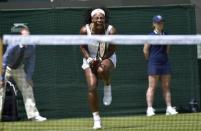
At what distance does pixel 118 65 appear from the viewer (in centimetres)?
1472

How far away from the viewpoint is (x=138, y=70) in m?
14.8

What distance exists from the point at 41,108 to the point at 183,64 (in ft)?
9.40

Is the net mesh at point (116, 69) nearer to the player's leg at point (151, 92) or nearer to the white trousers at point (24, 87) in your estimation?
the player's leg at point (151, 92)

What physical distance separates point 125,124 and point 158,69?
86.2 inches

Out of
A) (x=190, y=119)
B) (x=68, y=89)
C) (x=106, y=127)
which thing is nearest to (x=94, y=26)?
(x=106, y=127)

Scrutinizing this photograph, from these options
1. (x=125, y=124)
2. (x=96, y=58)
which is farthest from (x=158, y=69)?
(x=96, y=58)

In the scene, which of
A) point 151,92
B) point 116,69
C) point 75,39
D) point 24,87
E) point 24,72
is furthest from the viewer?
point 116,69

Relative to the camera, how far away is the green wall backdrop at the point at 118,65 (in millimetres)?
14234

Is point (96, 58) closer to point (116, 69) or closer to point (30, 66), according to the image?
point (30, 66)

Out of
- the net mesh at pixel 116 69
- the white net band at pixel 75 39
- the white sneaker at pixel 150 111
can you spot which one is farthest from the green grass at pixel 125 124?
the white net band at pixel 75 39

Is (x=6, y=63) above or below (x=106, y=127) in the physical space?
above

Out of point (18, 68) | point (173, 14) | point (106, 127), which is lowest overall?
point (106, 127)

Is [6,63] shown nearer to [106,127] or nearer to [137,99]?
[106,127]

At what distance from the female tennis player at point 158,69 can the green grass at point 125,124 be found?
42cm
